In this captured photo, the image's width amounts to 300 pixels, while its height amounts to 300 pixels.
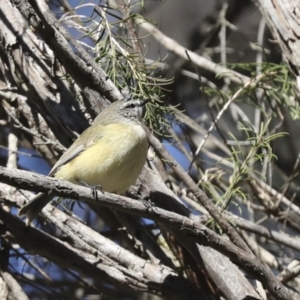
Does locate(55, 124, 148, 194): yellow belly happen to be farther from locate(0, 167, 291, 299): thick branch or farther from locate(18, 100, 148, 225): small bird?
locate(0, 167, 291, 299): thick branch

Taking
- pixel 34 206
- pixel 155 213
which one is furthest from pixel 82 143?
pixel 155 213

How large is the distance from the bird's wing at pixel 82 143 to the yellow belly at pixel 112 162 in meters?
0.02

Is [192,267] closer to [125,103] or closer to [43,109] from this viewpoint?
[125,103]

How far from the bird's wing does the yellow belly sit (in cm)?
2

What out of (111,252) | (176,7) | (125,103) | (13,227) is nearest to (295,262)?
(111,252)

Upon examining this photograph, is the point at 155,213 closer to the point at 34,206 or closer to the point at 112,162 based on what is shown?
the point at 112,162

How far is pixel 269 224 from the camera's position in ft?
20.2

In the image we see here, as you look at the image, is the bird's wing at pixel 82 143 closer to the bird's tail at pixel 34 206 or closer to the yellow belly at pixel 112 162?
the yellow belly at pixel 112 162

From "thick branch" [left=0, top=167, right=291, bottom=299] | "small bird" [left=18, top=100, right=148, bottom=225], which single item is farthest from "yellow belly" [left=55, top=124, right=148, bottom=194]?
"thick branch" [left=0, top=167, right=291, bottom=299]

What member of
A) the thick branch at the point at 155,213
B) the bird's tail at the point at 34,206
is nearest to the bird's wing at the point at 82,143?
the bird's tail at the point at 34,206

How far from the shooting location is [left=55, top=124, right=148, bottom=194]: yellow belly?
13.1ft

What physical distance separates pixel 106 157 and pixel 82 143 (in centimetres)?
18

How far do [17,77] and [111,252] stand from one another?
135 centimetres

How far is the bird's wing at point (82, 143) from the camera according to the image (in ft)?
13.6
